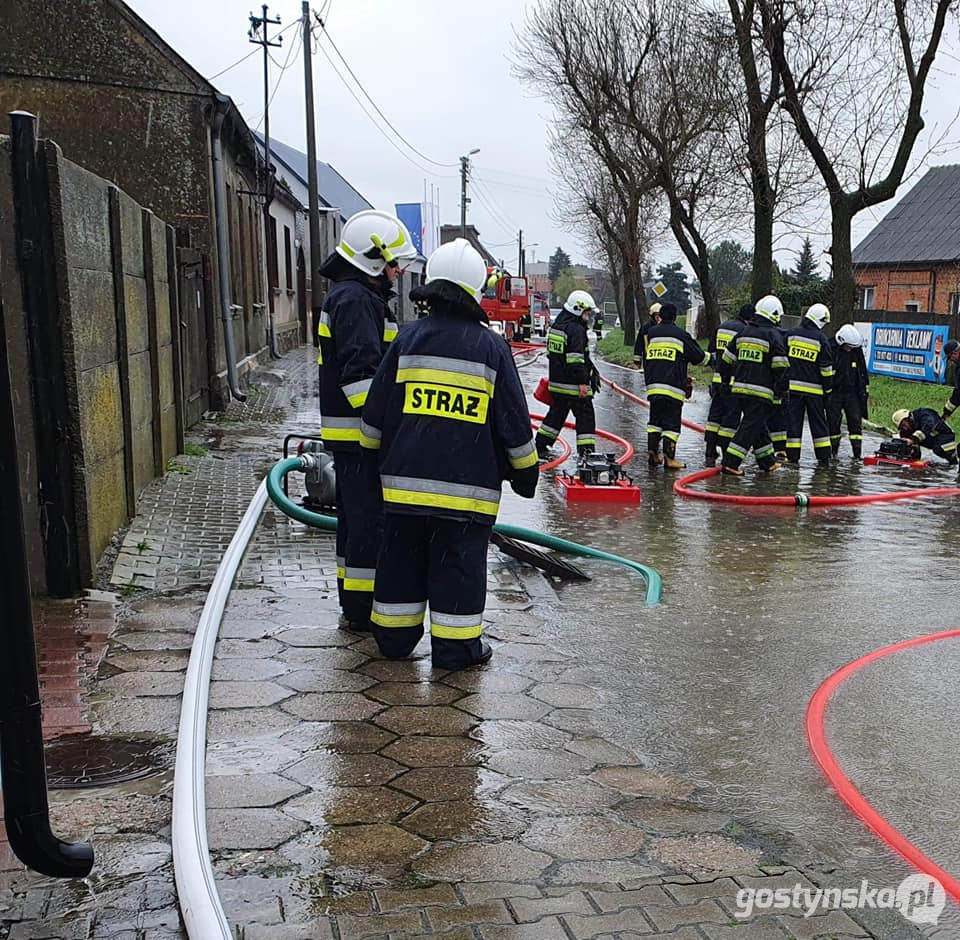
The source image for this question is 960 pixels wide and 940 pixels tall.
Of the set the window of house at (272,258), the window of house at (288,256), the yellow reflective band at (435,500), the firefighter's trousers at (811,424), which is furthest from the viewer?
the window of house at (288,256)

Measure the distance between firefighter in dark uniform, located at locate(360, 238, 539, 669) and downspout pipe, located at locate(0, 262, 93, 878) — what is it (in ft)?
7.07

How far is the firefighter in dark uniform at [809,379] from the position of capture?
11688 millimetres

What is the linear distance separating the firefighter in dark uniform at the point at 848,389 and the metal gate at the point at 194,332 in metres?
7.34

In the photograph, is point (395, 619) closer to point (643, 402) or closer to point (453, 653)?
point (453, 653)

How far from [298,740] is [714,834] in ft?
4.86

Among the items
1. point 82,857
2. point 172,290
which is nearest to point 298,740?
point 82,857

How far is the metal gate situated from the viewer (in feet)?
39.1

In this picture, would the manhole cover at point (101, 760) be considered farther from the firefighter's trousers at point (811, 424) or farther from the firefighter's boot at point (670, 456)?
the firefighter's trousers at point (811, 424)

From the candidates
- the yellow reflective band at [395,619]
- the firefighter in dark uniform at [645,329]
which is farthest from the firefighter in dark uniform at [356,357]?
the firefighter in dark uniform at [645,329]

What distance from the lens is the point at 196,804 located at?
3051mm

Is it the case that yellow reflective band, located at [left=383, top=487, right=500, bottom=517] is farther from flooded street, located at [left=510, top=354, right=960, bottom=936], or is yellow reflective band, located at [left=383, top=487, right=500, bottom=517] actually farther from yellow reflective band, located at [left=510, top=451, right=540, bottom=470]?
flooded street, located at [left=510, top=354, right=960, bottom=936]

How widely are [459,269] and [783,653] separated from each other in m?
2.40

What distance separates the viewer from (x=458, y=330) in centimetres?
452

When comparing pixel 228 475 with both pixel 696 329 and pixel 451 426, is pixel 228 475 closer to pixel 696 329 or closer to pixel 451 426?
pixel 451 426
